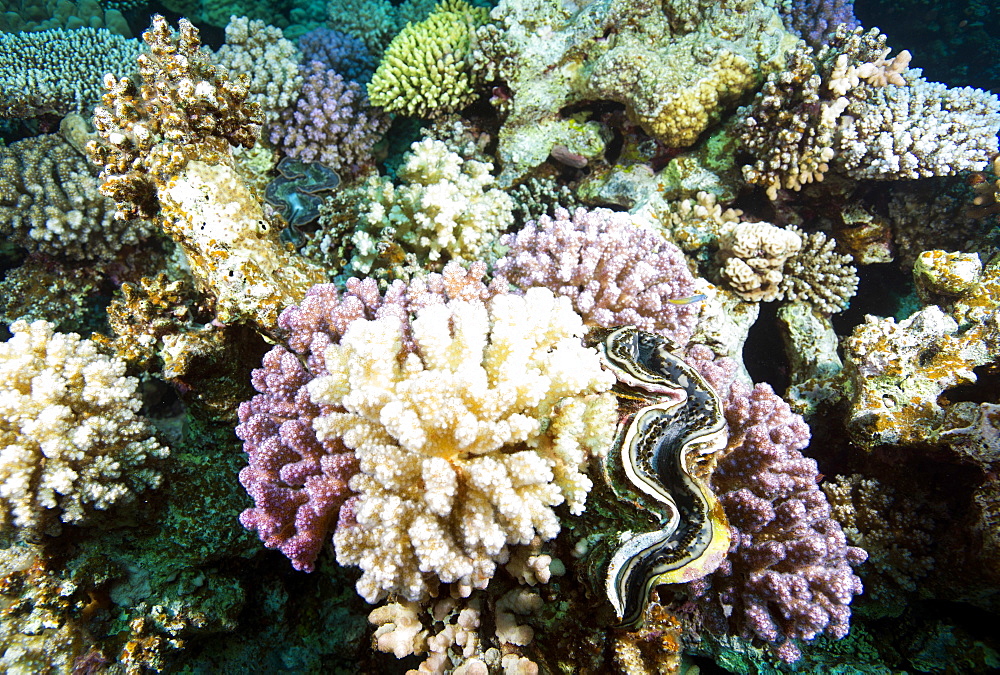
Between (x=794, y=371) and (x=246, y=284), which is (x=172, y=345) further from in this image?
(x=794, y=371)

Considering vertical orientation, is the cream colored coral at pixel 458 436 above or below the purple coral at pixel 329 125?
below

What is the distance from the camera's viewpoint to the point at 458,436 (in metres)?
1.52

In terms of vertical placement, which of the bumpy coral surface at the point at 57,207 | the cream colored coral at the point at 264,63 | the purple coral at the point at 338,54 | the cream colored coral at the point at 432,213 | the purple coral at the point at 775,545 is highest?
the purple coral at the point at 338,54

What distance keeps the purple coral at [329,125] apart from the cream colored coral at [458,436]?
2.98 m

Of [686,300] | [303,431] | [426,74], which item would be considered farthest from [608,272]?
[426,74]

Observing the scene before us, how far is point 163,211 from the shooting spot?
2.39 meters

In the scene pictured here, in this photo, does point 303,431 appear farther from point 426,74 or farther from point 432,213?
point 426,74

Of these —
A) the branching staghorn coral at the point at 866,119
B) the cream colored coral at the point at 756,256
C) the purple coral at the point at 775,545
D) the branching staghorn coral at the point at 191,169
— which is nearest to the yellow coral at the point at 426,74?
the branching staghorn coral at the point at 191,169

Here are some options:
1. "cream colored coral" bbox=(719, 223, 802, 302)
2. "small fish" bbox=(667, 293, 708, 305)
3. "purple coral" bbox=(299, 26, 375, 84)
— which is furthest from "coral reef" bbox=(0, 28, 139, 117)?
"cream colored coral" bbox=(719, 223, 802, 302)

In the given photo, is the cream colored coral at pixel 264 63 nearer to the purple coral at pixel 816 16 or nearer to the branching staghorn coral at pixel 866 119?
the branching staghorn coral at pixel 866 119

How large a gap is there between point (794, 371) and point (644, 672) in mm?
2677

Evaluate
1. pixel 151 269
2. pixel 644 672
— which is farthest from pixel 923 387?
pixel 151 269

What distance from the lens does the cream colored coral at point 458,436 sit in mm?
1522

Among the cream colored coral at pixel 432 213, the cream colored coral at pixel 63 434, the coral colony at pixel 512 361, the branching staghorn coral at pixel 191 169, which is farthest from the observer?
the cream colored coral at pixel 432 213
